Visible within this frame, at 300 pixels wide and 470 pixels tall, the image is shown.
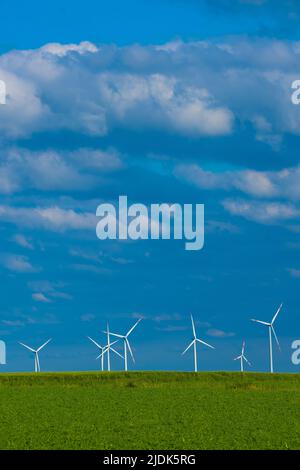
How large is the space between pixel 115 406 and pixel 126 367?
4902 cm

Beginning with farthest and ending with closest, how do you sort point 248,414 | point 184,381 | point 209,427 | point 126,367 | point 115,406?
point 126,367 < point 184,381 < point 115,406 < point 248,414 < point 209,427

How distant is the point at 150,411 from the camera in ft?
217

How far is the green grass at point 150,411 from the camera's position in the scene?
48.0m

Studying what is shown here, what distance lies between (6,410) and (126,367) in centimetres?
5262

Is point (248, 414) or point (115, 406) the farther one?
point (115, 406)

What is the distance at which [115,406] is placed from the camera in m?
70.8

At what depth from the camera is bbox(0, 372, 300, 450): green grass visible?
48.0 meters

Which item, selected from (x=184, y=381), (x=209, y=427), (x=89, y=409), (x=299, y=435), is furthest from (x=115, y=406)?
(x=184, y=381)

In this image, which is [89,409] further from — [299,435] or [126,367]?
[126,367]
